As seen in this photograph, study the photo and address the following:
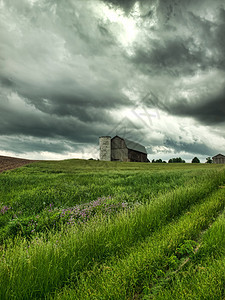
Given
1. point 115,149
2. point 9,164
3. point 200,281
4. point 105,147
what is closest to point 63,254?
point 200,281

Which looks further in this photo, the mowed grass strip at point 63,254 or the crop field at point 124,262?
the mowed grass strip at point 63,254

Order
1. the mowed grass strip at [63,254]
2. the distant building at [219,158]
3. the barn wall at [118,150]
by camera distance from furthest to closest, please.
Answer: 1. the distant building at [219,158]
2. the barn wall at [118,150]
3. the mowed grass strip at [63,254]

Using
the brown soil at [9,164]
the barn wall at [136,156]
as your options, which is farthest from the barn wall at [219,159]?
the brown soil at [9,164]

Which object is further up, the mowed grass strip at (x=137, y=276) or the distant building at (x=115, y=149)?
the distant building at (x=115, y=149)

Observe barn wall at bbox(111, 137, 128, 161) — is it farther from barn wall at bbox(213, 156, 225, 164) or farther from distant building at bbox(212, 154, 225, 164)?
distant building at bbox(212, 154, 225, 164)

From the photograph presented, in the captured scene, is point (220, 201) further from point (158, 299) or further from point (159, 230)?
point (158, 299)

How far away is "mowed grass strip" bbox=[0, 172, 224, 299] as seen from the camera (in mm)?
2889

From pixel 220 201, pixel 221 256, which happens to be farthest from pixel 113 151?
pixel 221 256

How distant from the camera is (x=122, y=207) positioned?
6871mm

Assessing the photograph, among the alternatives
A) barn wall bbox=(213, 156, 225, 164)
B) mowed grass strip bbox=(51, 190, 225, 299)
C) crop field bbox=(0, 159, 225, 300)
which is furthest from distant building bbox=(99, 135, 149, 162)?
mowed grass strip bbox=(51, 190, 225, 299)

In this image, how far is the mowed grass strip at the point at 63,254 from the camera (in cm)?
289

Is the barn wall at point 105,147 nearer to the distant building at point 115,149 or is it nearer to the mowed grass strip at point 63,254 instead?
the distant building at point 115,149

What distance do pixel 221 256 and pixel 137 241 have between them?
1636mm

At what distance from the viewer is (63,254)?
3.44 m
